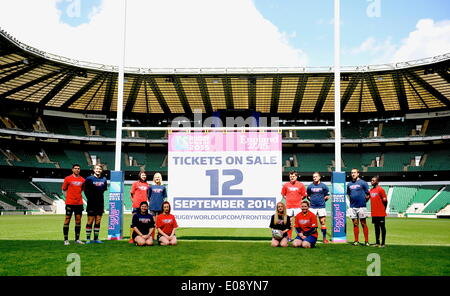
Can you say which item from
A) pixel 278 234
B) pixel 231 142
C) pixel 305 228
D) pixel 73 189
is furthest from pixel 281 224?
pixel 73 189

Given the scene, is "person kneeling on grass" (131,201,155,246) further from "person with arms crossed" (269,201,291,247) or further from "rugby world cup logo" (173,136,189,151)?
"person with arms crossed" (269,201,291,247)

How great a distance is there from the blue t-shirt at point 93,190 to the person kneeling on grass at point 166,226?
1755 millimetres

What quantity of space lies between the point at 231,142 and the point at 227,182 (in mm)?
1195

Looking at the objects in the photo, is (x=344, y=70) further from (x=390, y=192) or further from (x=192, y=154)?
(x=192, y=154)

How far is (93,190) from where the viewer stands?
10.0 metres

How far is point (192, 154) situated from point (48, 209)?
102 ft

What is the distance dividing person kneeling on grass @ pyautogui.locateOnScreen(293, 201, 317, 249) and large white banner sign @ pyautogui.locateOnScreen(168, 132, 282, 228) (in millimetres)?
1305

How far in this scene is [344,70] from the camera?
3397 centimetres

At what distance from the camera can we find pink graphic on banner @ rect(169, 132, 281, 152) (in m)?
11.1

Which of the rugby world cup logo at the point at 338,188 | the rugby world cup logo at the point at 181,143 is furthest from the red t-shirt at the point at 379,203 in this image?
the rugby world cup logo at the point at 181,143

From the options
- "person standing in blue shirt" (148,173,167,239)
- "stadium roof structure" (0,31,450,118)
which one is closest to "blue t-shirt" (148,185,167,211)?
"person standing in blue shirt" (148,173,167,239)

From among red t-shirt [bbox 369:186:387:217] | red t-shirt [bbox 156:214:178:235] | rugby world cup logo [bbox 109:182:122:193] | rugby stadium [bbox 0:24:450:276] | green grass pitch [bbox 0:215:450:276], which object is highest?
rugby stadium [bbox 0:24:450:276]

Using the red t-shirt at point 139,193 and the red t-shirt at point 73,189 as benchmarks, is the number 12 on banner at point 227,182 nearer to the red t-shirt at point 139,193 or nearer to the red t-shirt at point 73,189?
the red t-shirt at point 139,193
